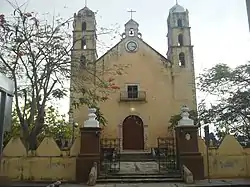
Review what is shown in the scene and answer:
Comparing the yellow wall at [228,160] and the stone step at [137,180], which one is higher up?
the yellow wall at [228,160]

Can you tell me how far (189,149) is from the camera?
10.3 m

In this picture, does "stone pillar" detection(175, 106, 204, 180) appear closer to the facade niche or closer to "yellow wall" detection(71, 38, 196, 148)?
"yellow wall" detection(71, 38, 196, 148)

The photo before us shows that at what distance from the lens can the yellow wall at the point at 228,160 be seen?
34.8ft

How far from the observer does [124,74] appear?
21156mm

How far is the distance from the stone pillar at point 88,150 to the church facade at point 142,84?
9135 millimetres

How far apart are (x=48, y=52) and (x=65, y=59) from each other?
698 mm

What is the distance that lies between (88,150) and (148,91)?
442 inches

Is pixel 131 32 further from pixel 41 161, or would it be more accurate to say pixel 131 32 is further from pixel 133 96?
pixel 41 161

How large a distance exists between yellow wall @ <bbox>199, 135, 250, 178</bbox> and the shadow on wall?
484cm

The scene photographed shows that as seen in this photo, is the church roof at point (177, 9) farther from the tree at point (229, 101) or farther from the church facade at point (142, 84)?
the tree at point (229, 101)

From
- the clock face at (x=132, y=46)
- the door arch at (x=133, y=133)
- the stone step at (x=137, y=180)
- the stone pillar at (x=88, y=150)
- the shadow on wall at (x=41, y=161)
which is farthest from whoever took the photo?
the clock face at (x=132, y=46)

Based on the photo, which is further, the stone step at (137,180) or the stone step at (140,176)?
the stone step at (140,176)

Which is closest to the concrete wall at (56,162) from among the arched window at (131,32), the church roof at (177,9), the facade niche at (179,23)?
the arched window at (131,32)

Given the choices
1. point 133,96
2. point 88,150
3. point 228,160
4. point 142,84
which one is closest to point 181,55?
point 142,84
